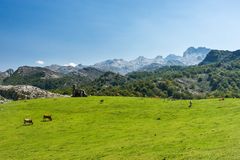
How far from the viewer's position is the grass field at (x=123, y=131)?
33688 millimetres

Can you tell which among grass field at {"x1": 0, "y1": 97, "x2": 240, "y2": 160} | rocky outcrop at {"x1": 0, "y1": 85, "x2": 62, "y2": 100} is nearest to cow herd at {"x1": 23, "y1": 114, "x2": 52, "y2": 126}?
grass field at {"x1": 0, "y1": 97, "x2": 240, "y2": 160}

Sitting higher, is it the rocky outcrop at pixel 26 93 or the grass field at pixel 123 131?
the rocky outcrop at pixel 26 93

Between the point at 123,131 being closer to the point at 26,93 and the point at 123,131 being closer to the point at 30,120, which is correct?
the point at 30,120

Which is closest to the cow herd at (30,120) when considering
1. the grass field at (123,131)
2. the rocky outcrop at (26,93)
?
the grass field at (123,131)

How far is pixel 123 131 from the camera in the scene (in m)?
48.3

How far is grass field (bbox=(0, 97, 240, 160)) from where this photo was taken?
111ft

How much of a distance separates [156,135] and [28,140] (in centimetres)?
1864

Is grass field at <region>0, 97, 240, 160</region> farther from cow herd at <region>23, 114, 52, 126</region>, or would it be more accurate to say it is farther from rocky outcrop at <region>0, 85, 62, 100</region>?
rocky outcrop at <region>0, 85, 62, 100</region>

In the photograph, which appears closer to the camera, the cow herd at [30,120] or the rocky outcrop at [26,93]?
the cow herd at [30,120]

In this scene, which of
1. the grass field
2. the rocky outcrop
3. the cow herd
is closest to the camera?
the grass field

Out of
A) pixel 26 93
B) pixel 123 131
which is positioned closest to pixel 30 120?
pixel 123 131

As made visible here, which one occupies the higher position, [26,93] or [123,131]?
[26,93]

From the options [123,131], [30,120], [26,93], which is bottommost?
[123,131]

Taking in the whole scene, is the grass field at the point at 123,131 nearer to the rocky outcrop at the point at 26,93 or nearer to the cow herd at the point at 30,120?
the cow herd at the point at 30,120
